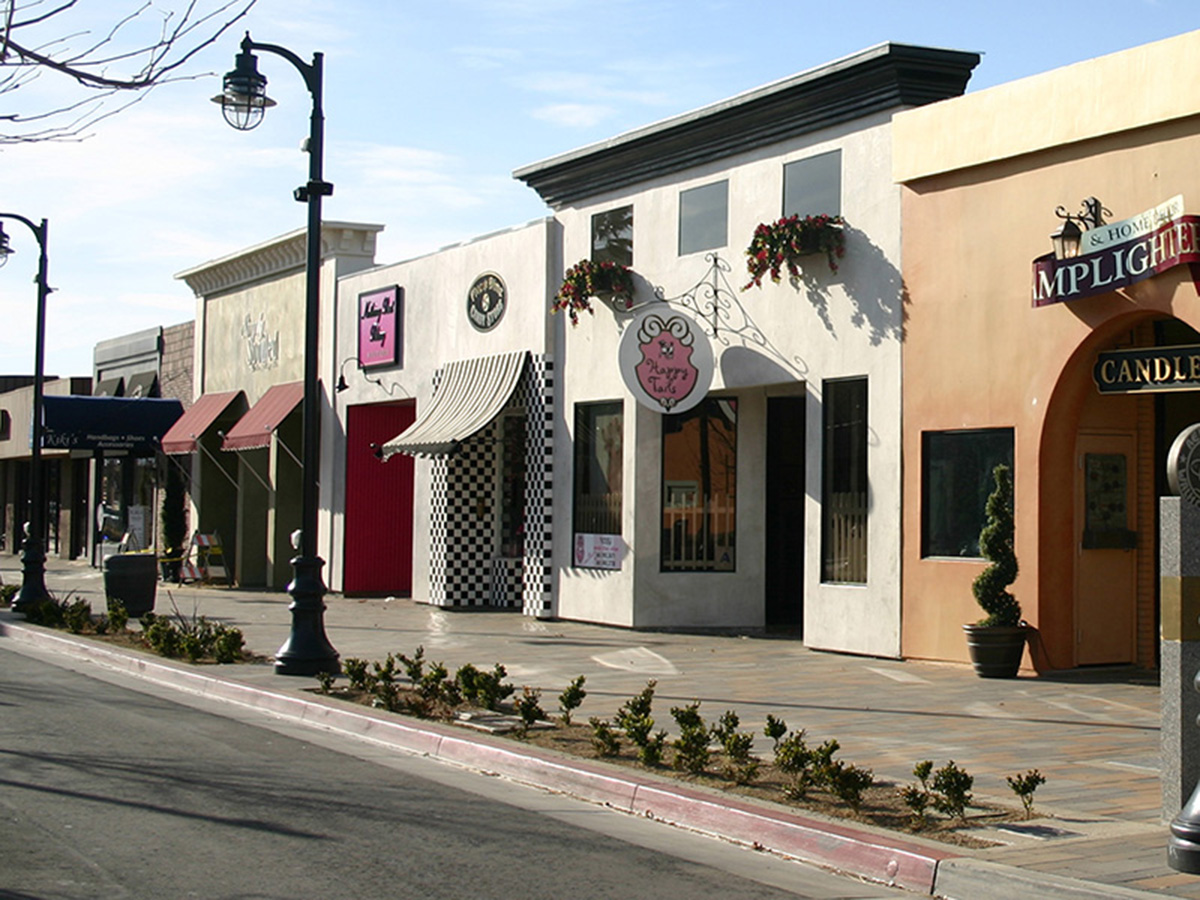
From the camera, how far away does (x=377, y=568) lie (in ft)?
90.7

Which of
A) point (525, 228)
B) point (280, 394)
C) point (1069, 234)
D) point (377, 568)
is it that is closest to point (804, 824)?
point (1069, 234)

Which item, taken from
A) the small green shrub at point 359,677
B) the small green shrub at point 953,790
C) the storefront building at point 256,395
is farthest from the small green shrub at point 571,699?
the storefront building at point 256,395

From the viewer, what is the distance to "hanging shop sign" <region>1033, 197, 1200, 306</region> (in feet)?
43.0

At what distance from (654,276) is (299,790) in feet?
40.7

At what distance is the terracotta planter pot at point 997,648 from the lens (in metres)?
14.4

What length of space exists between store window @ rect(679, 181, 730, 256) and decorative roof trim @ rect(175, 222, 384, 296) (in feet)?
26.9

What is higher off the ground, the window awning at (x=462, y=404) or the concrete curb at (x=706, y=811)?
the window awning at (x=462, y=404)

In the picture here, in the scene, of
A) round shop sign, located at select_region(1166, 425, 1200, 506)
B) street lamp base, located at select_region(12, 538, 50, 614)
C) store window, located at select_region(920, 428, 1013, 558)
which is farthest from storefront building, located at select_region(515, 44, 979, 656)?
round shop sign, located at select_region(1166, 425, 1200, 506)

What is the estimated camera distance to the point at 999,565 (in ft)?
47.5

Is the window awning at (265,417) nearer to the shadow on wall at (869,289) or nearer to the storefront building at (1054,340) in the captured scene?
the shadow on wall at (869,289)

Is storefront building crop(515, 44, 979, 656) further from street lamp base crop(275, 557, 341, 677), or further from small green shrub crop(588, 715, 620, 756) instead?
small green shrub crop(588, 715, 620, 756)

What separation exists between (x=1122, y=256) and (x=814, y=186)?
4771 millimetres

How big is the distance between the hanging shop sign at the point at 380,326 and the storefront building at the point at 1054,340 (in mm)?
12361

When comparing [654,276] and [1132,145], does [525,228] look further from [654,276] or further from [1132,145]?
[1132,145]
